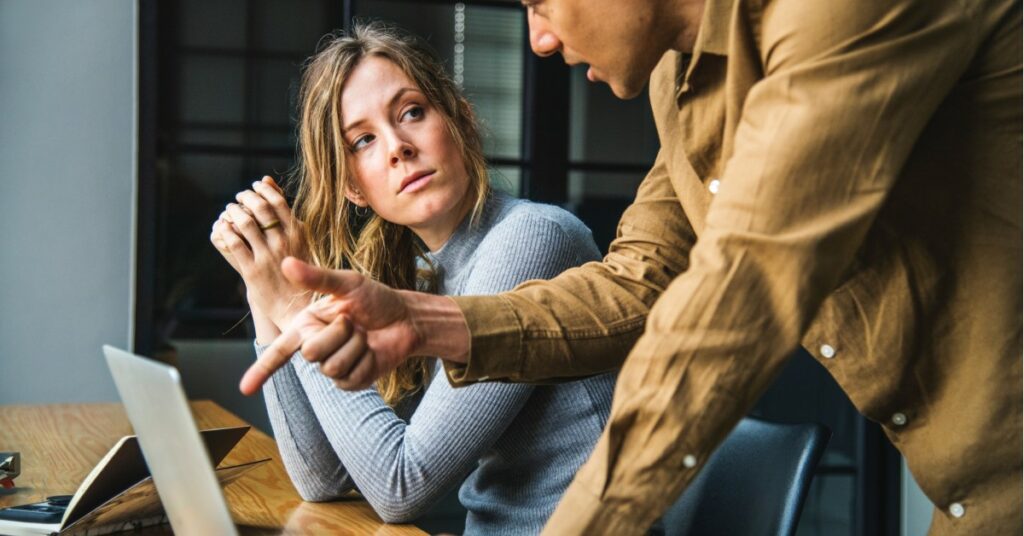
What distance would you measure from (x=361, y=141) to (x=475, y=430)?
56cm

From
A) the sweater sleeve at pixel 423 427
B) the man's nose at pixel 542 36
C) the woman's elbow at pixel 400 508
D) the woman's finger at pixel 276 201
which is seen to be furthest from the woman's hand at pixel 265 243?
the man's nose at pixel 542 36

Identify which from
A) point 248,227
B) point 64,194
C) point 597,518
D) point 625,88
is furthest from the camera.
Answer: point 64,194

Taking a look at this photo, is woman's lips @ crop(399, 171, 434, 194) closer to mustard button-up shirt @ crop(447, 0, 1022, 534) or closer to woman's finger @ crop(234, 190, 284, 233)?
woman's finger @ crop(234, 190, 284, 233)

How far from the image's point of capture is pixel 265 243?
1.62 meters

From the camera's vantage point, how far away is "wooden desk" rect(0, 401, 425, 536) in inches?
57.7

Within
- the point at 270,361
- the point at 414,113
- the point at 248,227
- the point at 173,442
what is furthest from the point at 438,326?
the point at 414,113

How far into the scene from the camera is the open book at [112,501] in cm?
125

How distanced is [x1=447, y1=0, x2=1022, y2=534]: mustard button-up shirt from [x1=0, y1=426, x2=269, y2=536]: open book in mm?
417

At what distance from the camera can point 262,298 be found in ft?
5.36

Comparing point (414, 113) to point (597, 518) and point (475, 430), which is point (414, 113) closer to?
point (475, 430)

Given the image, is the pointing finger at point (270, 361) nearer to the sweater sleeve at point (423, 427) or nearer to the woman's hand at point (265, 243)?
the sweater sleeve at point (423, 427)

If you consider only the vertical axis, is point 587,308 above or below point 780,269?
below

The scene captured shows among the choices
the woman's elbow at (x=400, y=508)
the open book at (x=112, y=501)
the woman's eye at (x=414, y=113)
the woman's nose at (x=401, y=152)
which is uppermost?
the woman's eye at (x=414, y=113)

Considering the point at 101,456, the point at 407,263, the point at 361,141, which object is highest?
the point at 361,141
